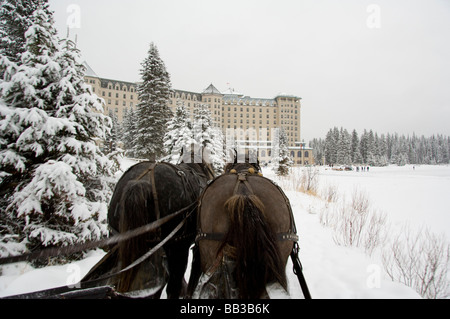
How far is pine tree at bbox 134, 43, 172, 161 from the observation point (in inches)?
Answer: 825

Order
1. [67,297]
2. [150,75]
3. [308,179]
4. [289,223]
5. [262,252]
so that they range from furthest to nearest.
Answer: [150,75]
[308,179]
[289,223]
[262,252]
[67,297]

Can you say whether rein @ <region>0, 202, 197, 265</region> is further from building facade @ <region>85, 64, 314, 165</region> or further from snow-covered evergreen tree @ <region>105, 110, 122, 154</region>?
building facade @ <region>85, 64, 314, 165</region>

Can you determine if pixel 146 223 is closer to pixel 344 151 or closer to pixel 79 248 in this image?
pixel 79 248

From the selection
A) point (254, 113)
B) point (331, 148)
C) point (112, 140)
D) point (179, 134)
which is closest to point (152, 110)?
point (179, 134)

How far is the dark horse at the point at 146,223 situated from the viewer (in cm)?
203

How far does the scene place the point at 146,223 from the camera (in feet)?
7.20

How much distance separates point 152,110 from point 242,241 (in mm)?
22130

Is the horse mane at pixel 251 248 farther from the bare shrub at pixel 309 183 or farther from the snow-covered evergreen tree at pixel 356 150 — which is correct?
the snow-covered evergreen tree at pixel 356 150

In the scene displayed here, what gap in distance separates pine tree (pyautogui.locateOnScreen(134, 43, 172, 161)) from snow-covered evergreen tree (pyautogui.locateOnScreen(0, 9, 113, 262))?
16.0 metres

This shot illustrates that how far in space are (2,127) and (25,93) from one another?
791mm

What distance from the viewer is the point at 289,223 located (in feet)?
6.79

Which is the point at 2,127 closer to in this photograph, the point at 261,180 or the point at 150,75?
the point at 261,180
